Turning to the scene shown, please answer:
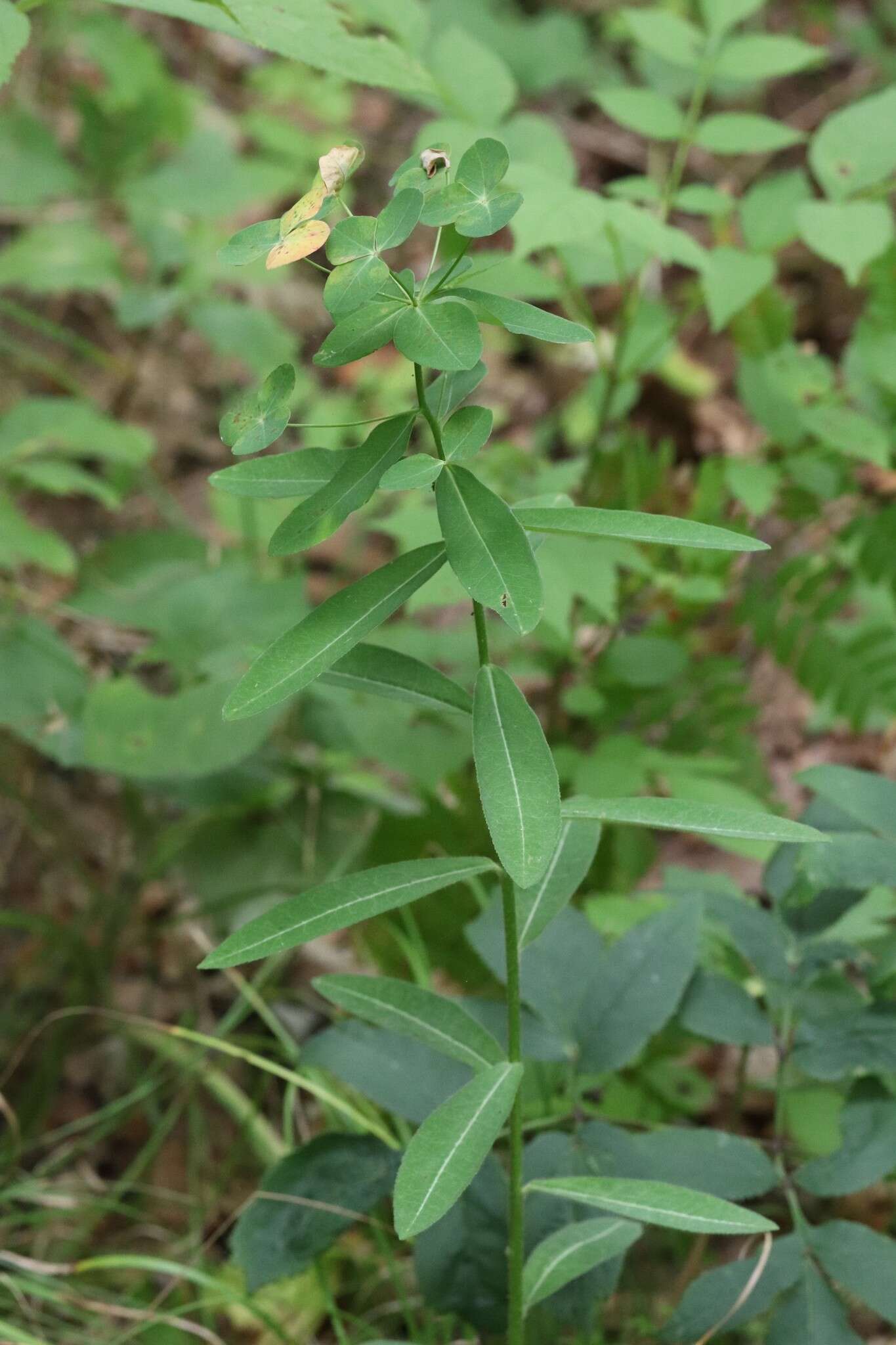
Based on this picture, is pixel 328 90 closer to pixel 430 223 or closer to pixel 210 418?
pixel 210 418

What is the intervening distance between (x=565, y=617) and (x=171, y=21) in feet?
10.3

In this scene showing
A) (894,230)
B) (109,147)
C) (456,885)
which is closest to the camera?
(456,885)

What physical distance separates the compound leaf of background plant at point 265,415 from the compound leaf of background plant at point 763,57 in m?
1.32

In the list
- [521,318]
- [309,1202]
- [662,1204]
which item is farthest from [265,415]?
[309,1202]

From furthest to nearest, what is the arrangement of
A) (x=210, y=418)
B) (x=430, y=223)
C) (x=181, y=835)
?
1. (x=210, y=418)
2. (x=181, y=835)
3. (x=430, y=223)

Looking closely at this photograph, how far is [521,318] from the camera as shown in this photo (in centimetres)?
82

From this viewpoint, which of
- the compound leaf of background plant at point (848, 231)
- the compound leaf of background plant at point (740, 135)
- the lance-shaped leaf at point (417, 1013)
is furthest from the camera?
the compound leaf of background plant at point (740, 135)

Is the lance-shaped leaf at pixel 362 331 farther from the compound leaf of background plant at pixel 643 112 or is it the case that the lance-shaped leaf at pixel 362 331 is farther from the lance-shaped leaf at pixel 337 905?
the compound leaf of background plant at pixel 643 112

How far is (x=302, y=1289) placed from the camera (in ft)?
5.07

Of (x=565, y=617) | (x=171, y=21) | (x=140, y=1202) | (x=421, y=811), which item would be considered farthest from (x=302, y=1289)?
(x=171, y=21)

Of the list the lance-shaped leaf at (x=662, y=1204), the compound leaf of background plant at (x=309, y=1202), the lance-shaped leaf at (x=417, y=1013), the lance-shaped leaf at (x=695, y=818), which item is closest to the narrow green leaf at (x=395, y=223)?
the lance-shaped leaf at (x=695, y=818)

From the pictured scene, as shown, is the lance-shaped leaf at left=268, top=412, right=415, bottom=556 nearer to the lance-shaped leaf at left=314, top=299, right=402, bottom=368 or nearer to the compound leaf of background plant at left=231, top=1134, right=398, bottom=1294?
the lance-shaped leaf at left=314, top=299, right=402, bottom=368

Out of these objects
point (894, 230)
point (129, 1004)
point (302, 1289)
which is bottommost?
point (129, 1004)

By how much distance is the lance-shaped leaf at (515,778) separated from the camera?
30.8 inches
